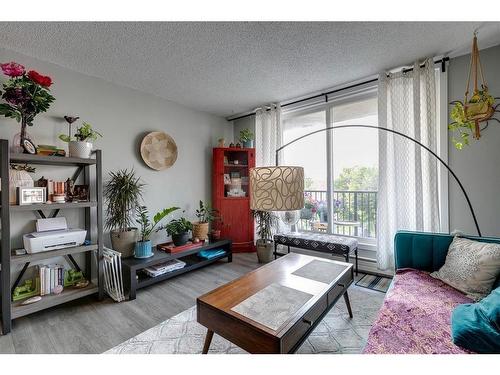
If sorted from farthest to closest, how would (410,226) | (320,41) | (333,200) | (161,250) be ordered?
1. (333,200)
2. (161,250)
3. (410,226)
4. (320,41)

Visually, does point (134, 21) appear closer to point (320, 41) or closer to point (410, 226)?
point (320, 41)

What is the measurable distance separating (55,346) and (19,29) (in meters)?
2.48

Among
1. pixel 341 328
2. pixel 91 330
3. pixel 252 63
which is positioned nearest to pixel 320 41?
pixel 252 63

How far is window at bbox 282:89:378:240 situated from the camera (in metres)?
3.05

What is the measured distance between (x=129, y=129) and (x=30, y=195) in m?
1.35

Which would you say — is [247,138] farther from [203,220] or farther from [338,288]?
[338,288]

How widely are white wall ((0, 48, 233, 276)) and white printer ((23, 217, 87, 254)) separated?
23cm

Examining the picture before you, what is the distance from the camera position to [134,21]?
1729 millimetres

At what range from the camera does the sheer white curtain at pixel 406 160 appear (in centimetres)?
236

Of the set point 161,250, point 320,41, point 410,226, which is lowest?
point 161,250

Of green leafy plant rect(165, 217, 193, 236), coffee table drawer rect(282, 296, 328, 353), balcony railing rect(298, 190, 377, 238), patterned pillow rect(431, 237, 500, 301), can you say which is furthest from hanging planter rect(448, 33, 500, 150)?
green leafy plant rect(165, 217, 193, 236)

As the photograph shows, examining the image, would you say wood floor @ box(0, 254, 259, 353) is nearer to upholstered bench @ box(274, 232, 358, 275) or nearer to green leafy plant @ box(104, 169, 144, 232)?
green leafy plant @ box(104, 169, 144, 232)

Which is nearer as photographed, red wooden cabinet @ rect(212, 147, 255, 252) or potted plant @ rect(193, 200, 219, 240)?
potted plant @ rect(193, 200, 219, 240)

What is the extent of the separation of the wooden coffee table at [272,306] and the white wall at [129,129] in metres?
2.10
